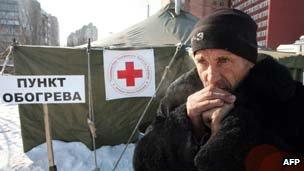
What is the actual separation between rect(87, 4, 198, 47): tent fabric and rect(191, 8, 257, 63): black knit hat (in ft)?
16.4

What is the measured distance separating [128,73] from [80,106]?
0.93m

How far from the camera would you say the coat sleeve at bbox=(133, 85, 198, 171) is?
97 cm

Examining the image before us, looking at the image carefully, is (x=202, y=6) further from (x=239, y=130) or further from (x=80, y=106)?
(x=239, y=130)

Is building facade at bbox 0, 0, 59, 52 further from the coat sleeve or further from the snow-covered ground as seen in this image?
the coat sleeve

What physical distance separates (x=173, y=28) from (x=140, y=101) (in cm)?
150

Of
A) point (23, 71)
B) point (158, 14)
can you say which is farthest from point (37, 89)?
point (158, 14)

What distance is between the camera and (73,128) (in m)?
5.70

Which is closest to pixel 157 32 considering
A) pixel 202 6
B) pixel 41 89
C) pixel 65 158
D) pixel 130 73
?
pixel 130 73

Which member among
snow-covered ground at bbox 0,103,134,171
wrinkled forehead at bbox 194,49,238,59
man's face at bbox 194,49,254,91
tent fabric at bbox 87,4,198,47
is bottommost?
snow-covered ground at bbox 0,103,134,171

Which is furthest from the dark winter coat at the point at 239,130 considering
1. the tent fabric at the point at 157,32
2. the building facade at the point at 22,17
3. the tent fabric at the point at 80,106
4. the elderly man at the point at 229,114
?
the building facade at the point at 22,17

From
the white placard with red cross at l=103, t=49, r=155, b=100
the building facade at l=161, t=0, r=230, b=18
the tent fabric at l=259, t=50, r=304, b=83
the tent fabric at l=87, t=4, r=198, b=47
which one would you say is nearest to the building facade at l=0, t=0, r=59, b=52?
the building facade at l=161, t=0, r=230, b=18

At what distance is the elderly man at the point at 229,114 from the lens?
0.90 m

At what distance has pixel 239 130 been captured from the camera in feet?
2.91

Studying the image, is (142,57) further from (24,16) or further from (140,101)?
(24,16)
